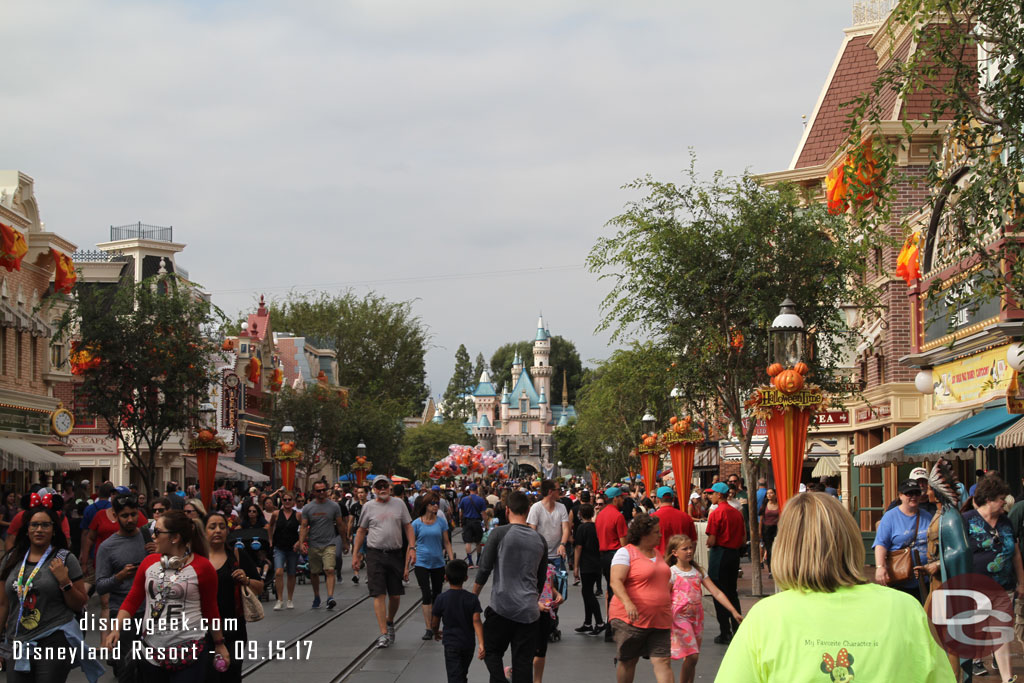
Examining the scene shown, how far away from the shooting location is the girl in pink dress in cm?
910

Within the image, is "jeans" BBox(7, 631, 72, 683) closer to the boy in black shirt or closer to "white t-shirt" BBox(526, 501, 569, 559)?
the boy in black shirt

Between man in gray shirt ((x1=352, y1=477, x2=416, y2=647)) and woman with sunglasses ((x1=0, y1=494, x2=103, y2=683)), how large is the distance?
5.64 metres

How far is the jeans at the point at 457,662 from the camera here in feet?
30.0

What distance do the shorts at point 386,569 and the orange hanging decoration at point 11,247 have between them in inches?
695

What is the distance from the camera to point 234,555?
26.3 ft

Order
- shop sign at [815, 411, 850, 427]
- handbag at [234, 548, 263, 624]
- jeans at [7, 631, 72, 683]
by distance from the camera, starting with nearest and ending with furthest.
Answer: jeans at [7, 631, 72, 683] < handbag at [234, 548, 263, 624] < shop sign at [815, 411, 850, 427]

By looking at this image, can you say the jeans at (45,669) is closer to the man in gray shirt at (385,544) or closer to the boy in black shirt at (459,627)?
the boy in black shirt at (459,627)

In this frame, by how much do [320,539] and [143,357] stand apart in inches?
490

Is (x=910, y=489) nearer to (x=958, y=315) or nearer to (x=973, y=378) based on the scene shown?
(x=958, y=315)

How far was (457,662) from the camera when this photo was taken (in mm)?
9227

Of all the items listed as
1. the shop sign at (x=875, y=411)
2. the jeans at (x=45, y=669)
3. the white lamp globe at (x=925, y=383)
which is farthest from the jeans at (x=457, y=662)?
the shop sign at (x=875, y=411)

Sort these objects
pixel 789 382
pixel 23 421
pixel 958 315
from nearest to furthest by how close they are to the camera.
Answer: pixel 789 382, pixel 958 315, pixel 23 421

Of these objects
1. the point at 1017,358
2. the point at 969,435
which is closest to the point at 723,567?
the point at 1017,358

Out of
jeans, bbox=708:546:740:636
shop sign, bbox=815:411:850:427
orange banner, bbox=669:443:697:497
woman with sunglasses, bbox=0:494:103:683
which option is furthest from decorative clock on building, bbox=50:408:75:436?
woman with sunglasses, bbox=0:494:103:683
